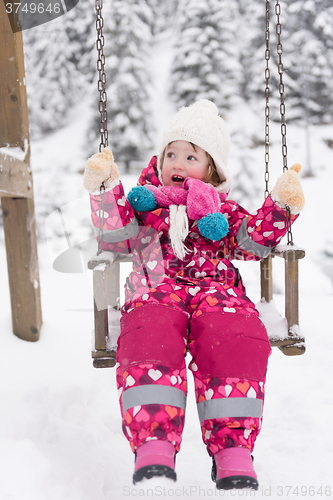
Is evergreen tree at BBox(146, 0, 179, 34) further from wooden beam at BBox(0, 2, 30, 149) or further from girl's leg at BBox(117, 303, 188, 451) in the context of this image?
girl's leg at BBox(117, 303, 188, 451)

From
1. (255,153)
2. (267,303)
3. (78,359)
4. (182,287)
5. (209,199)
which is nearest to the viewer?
(182,287)

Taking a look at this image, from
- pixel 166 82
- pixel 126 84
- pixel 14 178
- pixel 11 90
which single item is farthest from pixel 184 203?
pixel 166 82

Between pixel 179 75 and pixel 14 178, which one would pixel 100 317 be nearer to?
pixel 14 178

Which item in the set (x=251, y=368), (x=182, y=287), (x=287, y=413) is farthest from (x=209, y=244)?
(x=287, y=413)

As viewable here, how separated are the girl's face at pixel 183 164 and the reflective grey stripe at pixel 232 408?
1089mm

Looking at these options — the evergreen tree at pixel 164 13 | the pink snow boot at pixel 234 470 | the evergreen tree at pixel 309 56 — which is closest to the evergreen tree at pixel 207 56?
the evergreen tree at pixel 309 56

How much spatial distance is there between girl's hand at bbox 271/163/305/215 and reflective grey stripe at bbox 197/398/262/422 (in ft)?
2.67

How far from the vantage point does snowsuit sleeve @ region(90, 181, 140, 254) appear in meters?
1.73

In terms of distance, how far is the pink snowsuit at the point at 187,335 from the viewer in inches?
50.2

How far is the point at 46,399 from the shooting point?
85.2 inches

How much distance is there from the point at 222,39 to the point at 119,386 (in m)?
10.00

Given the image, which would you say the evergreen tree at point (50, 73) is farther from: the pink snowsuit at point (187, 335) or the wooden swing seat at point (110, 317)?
the wooden swing seat at point (110, 317)

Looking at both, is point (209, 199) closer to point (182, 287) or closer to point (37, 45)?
point (182, 287)

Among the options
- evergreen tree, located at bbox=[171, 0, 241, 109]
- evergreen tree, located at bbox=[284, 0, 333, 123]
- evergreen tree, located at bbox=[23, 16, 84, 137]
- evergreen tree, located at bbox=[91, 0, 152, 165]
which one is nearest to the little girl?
evergreen tree, located at bbox=[91, 0, 152, 165]
